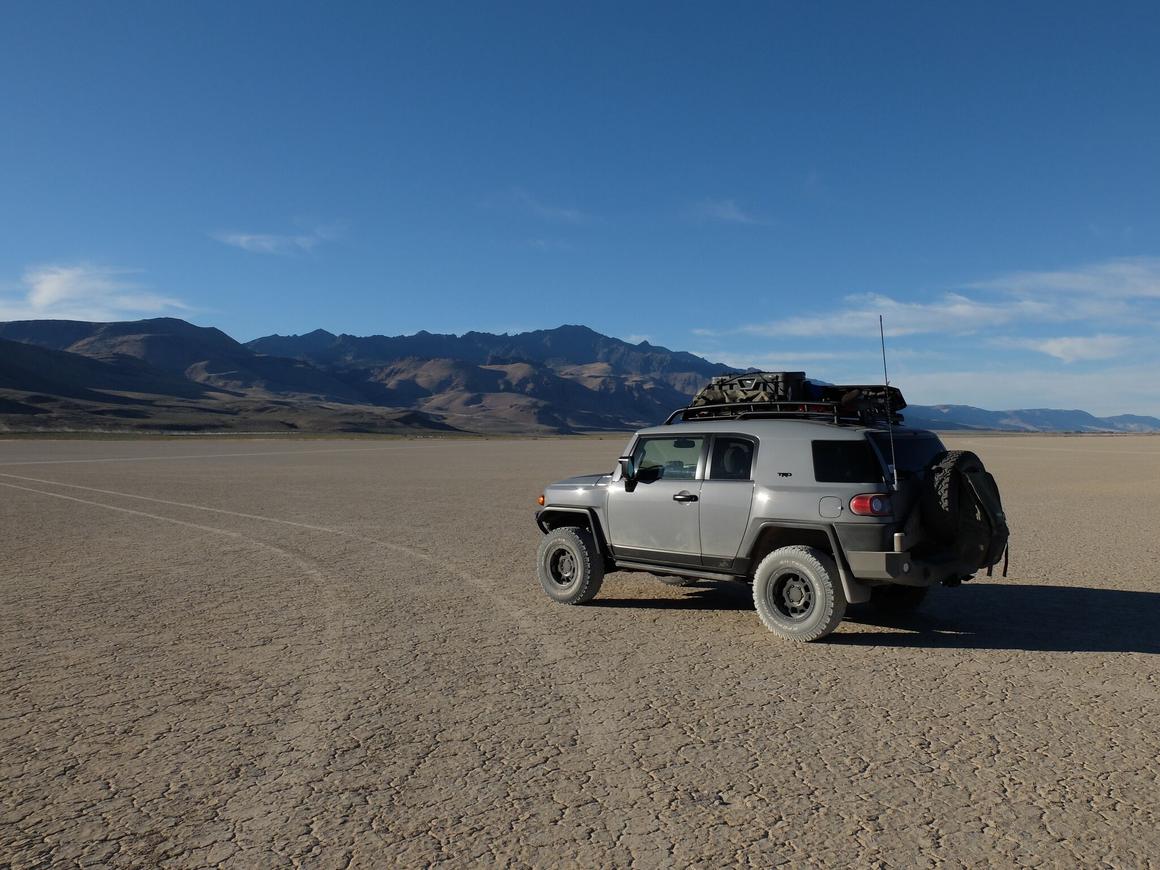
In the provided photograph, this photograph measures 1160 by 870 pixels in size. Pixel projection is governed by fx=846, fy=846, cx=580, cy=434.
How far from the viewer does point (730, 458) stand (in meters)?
7.53

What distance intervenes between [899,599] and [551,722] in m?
4.65

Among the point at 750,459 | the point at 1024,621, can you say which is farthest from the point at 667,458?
the point at 1024,621

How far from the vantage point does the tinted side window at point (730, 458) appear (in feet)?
24.3

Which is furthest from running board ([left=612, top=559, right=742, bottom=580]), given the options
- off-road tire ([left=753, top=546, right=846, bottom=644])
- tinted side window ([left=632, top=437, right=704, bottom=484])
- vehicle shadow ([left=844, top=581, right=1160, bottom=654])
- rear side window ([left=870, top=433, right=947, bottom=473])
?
rear side window ([left=870, top=433, right=947, bottom=473])

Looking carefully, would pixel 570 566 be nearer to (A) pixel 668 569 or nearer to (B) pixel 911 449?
(A) pixel 668 569

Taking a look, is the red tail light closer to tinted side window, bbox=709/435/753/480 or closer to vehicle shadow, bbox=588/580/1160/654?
tinted side window, bbox=709/435/753/480

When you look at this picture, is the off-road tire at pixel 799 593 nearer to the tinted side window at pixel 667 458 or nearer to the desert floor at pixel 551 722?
the desert floor at pixel 551 722

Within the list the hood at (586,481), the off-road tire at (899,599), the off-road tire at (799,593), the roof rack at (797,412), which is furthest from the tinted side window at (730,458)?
the off-road tire at (899,599)

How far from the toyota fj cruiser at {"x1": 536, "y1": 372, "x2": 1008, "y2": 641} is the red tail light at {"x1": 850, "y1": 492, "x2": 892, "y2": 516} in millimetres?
11

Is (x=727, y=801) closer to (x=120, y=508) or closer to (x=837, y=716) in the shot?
(x=837, y=716)

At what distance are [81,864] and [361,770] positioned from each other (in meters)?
1.30

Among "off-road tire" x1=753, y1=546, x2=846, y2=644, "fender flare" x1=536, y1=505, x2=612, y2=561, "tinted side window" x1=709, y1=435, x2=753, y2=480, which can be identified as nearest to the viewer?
"off-road tire" x1=753, y1=546, x2=846, y2=644

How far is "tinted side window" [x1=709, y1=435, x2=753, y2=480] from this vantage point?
7406 mm

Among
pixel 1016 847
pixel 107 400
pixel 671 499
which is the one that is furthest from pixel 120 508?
pixel 107 400
